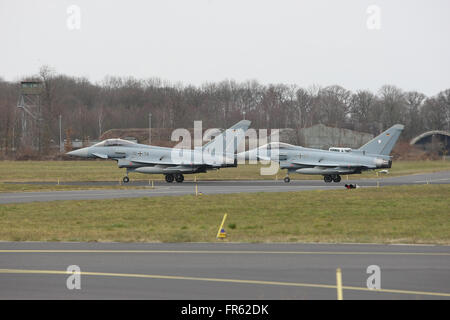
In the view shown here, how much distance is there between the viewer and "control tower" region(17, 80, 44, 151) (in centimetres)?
9669

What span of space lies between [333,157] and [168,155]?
11673mm

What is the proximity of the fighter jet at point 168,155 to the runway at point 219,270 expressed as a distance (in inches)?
1046

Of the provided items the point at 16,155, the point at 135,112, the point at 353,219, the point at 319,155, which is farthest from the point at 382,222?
the point at 135,112

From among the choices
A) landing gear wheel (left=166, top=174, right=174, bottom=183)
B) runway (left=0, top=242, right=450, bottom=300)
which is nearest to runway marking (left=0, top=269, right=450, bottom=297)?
runway (left=0, top=242, right=450, bottom=300)

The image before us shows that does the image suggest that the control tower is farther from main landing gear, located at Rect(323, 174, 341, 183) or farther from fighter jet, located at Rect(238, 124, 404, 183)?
main landing gear, located at Rect(323, 174, 341, 183)

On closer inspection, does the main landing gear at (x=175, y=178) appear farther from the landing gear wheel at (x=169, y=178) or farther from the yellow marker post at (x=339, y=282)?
the yellow marker post at (x=339, y=282)

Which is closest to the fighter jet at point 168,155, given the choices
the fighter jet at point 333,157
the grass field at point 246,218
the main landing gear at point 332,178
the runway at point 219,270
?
the fighter jet at point 333,157

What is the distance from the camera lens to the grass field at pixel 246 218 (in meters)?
17.6

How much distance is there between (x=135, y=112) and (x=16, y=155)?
36.3 meters

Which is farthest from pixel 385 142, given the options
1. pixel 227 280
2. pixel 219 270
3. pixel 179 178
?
pixel 227 280

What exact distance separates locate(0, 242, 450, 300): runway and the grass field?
5.71 ft

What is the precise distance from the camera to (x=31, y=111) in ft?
339

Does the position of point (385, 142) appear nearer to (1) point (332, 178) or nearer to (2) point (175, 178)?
(1) point (332, 178)
